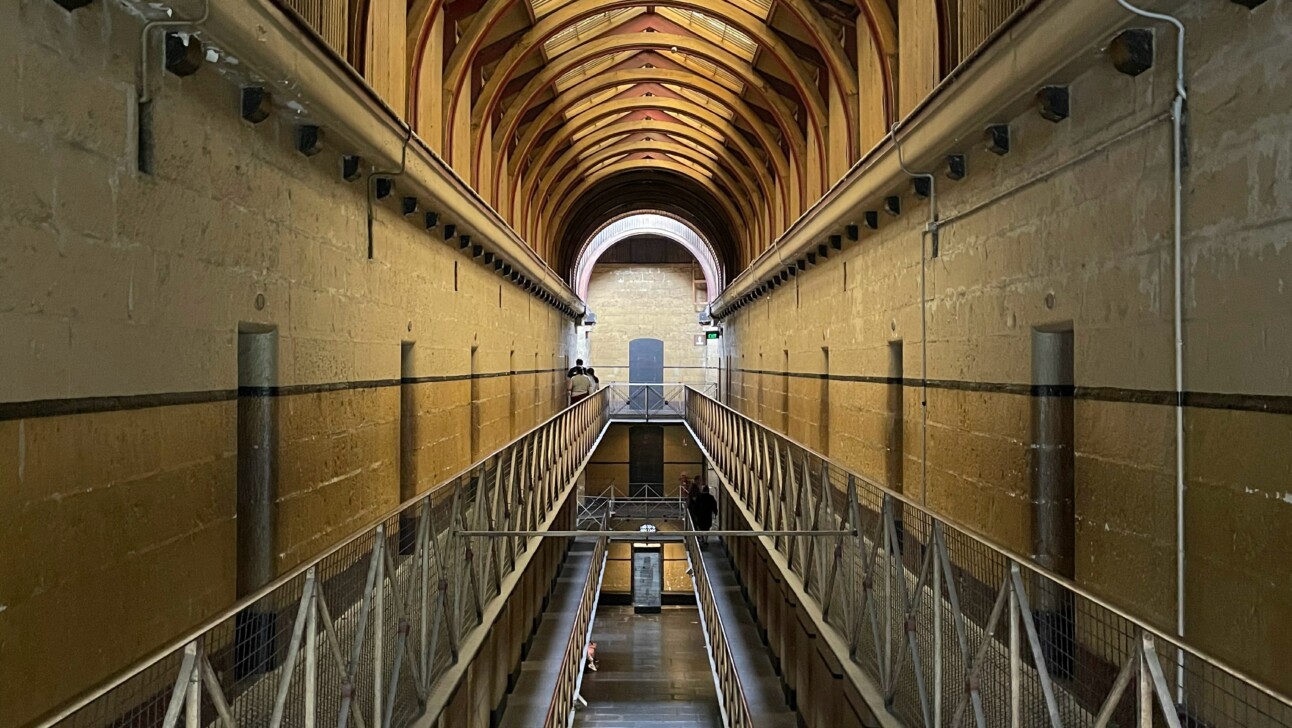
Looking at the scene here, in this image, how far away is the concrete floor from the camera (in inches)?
459

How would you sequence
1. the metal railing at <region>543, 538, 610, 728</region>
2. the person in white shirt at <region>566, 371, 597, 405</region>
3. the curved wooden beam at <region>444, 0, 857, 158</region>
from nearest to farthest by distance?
the metal railing at <region>543, 538, 610, 728</region> < the curved wooden beam at <region>444, 0, 857, 158</region> < the person in white shirt at <region>566, 371, 597, 405</region>

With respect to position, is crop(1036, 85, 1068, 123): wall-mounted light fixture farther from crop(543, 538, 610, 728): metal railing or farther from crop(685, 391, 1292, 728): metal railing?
crop(543, 538, 610, 728): metal railing

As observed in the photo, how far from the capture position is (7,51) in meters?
2.48

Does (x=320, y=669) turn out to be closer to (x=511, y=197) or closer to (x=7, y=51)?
(x=7, y=51)

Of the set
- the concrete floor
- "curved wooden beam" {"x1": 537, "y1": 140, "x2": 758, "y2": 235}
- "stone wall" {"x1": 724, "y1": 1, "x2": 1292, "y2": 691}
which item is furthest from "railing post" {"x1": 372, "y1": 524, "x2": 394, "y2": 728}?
"curved wooden beam" {"x1": 537, "y1": 140, "x2": 758, "y2": 235}

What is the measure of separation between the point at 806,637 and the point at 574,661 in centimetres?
429

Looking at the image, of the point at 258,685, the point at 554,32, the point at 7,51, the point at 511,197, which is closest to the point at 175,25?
the point at 7,51

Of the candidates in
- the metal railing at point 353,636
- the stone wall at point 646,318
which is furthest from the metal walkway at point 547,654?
the stone wall at point 646,318

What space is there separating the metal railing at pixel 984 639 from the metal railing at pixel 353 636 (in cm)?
197

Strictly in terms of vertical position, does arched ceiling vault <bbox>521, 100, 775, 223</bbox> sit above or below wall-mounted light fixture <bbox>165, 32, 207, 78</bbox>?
above

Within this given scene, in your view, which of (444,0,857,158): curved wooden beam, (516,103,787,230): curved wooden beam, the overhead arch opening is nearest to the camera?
(444,0,857,158): curved wooden beam

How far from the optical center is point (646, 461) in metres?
24.2

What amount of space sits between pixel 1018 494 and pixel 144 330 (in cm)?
398

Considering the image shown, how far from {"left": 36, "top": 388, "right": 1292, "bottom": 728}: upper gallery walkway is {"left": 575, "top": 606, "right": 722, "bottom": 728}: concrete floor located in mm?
4527
